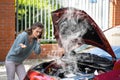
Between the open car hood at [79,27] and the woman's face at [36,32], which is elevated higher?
the open car hood at [79,27]

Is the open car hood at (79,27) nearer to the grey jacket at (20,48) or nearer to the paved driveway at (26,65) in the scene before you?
the grey jacket at (20,48)

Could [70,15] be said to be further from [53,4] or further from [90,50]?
[53,4]

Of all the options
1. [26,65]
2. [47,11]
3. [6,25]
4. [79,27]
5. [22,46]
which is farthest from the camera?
[47,11]

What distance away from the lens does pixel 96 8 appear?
521 inches

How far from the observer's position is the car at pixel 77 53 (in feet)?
16.7

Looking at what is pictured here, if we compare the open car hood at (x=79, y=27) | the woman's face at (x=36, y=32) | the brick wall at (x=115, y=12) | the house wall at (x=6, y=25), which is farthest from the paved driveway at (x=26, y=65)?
the open car hood at (x=79, y=27)

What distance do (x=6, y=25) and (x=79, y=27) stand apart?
6.69m

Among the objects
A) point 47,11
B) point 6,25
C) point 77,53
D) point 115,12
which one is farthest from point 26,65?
point 77,53

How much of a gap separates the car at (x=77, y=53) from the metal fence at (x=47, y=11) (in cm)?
671

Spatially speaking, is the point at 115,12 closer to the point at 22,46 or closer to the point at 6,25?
the point at 6,25

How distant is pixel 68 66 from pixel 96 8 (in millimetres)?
8035

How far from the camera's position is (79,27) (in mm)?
5469

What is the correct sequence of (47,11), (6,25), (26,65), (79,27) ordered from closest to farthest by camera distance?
(79,27) < (26,65) < (6,25) < (47,11)

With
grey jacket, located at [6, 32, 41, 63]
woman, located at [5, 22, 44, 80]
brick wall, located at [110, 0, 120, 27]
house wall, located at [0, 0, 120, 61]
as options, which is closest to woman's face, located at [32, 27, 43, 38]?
woman, located at [5, 22, 44, 80]
